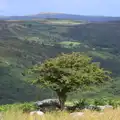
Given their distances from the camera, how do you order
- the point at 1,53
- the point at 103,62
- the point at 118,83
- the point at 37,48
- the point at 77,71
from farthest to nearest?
1. the point at 37,48
2. the point at 103,62
3. the point at 1,53
4. the point at 118,83
5. the point at 77,71

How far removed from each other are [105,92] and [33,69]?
274 ft

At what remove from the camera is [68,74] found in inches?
744

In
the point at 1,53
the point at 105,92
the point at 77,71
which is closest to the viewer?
the point at 77,71

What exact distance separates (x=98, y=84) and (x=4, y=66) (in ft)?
349

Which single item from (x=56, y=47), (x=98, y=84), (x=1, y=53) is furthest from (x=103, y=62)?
(x=98, y=84)

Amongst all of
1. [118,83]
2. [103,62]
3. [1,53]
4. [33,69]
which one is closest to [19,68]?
[1,53]

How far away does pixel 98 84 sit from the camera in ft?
65.3

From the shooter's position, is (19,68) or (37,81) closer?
(37,81)

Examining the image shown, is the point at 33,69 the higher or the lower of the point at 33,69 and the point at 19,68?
the higher

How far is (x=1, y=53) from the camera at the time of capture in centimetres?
14212

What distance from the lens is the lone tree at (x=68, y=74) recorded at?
18547 mm

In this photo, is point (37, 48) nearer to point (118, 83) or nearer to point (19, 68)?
point (19, 68)

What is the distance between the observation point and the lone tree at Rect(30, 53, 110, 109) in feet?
60.8

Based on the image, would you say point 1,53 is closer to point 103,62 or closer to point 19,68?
point 19,68
